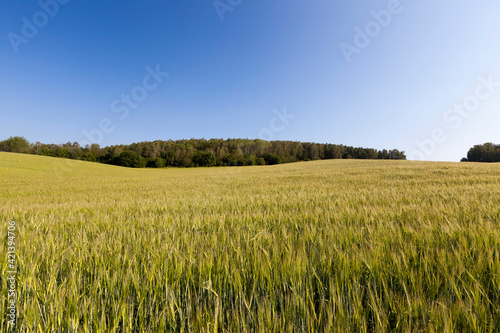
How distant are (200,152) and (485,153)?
86.8m

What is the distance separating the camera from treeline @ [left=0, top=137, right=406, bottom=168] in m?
62.7

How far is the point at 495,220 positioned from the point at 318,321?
103 inches

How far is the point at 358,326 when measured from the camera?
88 cm

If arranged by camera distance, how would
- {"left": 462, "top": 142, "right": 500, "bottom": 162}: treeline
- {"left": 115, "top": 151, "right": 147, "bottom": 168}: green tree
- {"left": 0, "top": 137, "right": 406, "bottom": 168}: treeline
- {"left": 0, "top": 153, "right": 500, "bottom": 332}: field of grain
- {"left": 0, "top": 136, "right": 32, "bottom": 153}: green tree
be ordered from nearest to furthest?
{"left": 0, "top": 153, "right": 500, "bottom": 332}: field of grain
{"left": 462, "top": 142, "right": 500, "bottom": 162}: treeline
{"left": 115, "top": 151, "right": 147, "bottom": 168}: green tree
{"left": 0, "top": 137, "right": 406, "bottom": 168}: treeline
{"left": 0, "top": 136, "right": 32, "bottom": 153}: green tree

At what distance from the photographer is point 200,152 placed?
215 ft

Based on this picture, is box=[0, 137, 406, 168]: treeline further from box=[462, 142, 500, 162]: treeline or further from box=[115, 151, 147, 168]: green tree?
box=[462, 142, 500, 162]: treeline

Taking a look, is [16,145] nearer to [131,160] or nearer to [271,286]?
[131,160]

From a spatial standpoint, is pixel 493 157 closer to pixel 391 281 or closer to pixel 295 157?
pixel 295 157

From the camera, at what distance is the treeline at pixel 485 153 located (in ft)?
191

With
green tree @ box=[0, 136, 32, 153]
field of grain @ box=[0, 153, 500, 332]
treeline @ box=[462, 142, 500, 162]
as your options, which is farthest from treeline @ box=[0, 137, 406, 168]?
field of grain @ box=[0, 153, 500, 332]

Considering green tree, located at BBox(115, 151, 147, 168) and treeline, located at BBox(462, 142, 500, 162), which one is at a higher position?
treeline, located at BBox(462, 142, 500, 162)

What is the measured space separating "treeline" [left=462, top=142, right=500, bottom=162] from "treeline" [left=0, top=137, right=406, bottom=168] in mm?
17673

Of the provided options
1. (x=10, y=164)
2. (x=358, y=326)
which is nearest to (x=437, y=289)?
(x=358, y=326)

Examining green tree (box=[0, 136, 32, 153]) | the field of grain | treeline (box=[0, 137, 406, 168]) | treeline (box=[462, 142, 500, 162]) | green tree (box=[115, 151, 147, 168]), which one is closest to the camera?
the field of grain
